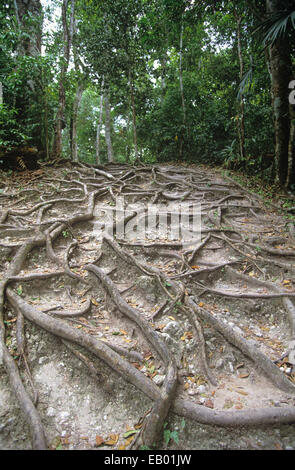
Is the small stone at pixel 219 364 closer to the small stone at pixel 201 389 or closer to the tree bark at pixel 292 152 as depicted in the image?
the small stone at pixel 201 389

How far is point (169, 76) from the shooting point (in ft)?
39.0

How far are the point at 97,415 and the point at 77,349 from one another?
58 cm

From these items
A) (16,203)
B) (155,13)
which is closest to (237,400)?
(16,203)

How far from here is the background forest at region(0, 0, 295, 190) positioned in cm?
662

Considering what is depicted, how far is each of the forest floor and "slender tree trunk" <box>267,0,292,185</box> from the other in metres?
2.30

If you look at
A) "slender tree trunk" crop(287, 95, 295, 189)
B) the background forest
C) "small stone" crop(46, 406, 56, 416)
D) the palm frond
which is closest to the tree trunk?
the background forest

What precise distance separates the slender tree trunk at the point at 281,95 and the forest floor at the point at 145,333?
230 cm

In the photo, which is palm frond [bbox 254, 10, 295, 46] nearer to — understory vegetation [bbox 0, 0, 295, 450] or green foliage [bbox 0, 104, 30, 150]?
understory vegetation [bbox 0, 0, 295, 450]

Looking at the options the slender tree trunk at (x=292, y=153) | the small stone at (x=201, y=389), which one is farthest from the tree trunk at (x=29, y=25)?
the small stone at (x=201, y=389)

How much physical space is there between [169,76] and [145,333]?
12.5 metres

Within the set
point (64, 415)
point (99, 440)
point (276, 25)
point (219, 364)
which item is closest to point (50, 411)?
point (64, 415)

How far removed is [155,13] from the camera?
30.3 ft

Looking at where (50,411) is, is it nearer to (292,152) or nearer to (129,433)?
(129,433)
